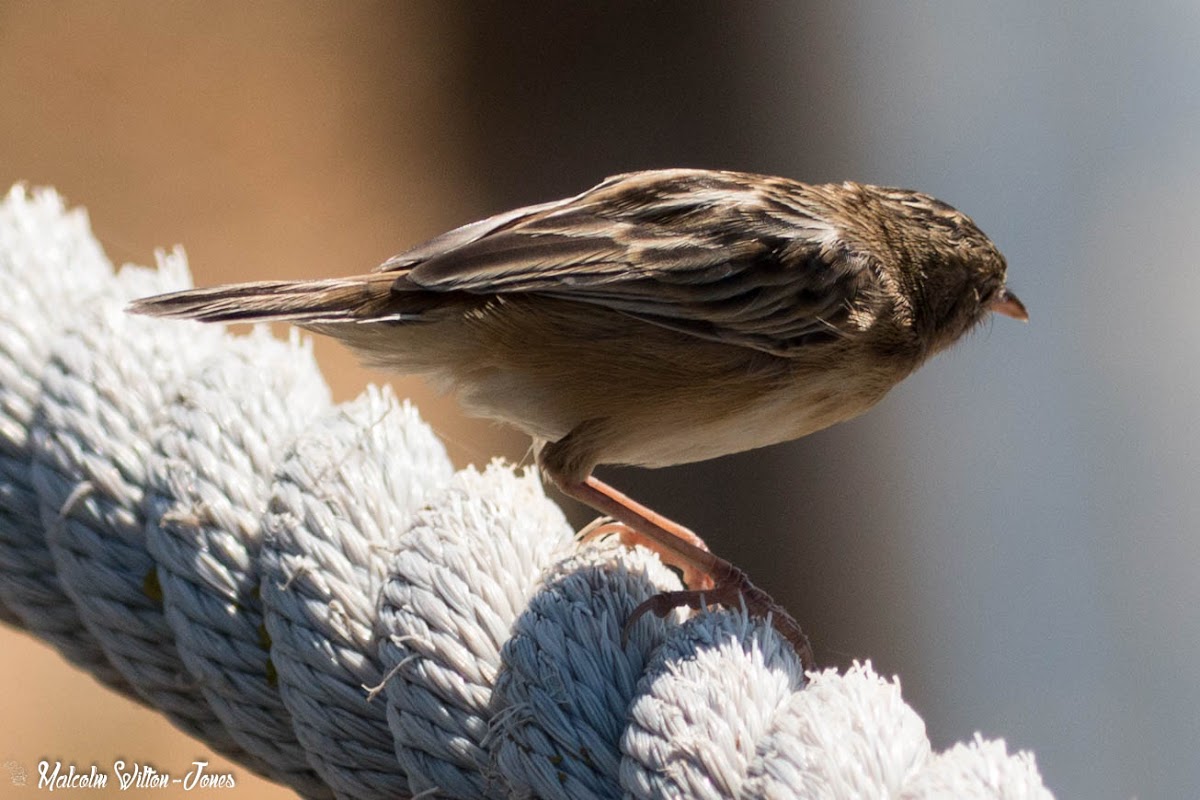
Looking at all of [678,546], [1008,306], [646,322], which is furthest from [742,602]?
[1008,306]

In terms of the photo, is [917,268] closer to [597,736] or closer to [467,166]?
[597,736]

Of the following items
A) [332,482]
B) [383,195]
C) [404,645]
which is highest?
[383,195]

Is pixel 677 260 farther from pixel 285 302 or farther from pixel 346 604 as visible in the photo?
pixel 346 604

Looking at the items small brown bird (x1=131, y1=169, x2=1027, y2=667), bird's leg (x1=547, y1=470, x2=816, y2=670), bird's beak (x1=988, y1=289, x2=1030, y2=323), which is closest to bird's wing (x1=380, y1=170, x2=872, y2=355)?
small brown bird (x1=131, y1=169, x2=1027, y2=667)

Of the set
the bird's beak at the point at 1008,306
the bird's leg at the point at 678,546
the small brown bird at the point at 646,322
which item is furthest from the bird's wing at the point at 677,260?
the bird's beak at the point at 1008,306

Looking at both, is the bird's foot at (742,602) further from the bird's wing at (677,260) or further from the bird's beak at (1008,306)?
the bird's beak at (1008,306)

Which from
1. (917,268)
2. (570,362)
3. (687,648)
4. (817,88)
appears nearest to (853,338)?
(917,268)

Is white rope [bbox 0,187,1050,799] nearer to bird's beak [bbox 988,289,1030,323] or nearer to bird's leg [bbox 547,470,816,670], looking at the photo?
bird's leg [bbox 547,470,816,670]
